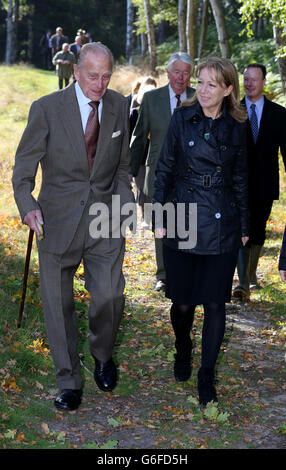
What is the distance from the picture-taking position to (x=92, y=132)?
5145 mm

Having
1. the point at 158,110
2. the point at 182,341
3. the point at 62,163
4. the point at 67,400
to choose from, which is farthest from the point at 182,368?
the point at 158,110

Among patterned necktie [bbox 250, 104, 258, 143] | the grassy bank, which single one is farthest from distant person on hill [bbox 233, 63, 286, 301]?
the grassy bank

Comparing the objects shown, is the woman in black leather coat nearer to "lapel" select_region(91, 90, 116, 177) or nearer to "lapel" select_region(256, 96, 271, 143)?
"lapel" select_region(91, 90, 116, 177)

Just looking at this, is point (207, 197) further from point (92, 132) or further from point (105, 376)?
point (105, 376)

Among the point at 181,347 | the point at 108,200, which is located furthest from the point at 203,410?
the point at 108,200

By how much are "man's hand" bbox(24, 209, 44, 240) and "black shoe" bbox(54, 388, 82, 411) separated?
1.20 m

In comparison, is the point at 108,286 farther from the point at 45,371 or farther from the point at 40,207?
the point at 45,371

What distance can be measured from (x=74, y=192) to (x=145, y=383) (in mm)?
Result: 1832

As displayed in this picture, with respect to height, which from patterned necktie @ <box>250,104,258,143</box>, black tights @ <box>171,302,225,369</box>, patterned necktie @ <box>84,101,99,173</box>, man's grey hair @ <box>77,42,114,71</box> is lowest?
black tights @ <box>171,302,225,369</box>

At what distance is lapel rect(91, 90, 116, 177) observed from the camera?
5.15 metres

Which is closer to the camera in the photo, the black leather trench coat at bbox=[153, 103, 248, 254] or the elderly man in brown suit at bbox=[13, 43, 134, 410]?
the elderly man in brown suit at bbox=[13, 43, 134, 410]

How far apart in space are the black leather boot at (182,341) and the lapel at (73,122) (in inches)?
55.6

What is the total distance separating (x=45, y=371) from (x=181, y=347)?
115 cm
